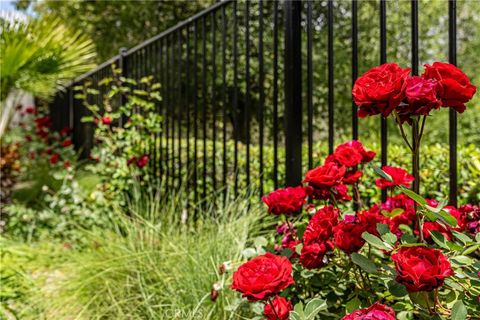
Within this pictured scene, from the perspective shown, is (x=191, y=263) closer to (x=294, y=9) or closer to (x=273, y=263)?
(x=273, y=263)

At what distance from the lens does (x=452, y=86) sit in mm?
1120

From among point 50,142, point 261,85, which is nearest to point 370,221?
point 261,85

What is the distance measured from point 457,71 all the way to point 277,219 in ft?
5.08

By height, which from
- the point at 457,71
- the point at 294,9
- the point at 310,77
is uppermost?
the point at 294,9

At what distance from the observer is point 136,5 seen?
11.3 metres

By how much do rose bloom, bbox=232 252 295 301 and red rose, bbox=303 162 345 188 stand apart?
10.3 inches

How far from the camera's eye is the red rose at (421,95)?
3.59 feet

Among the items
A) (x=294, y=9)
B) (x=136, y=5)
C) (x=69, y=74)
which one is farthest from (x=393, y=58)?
(x=136, y=5)

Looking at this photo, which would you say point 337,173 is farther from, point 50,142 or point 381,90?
point 50,142

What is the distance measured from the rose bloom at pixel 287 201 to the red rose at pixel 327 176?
14cm

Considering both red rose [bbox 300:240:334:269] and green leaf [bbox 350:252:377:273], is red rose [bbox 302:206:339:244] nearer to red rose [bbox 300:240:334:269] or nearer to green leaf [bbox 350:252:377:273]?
red rose [bbox 300:240:334:269]

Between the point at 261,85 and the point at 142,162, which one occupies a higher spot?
the point at 261,85

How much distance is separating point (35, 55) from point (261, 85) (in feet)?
9.06

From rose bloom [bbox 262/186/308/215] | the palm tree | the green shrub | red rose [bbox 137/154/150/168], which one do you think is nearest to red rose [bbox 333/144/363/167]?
rose bloom [bbox 262/186/308/215]
